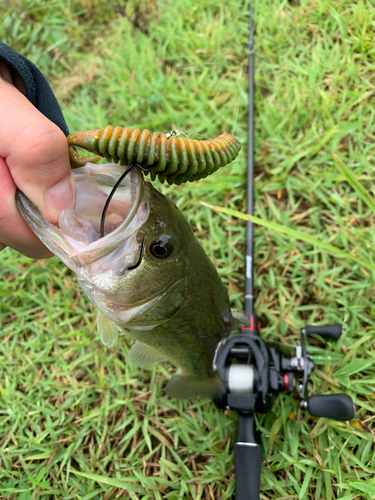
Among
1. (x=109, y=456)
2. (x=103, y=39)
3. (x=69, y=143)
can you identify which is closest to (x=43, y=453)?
(x=109, y=456)

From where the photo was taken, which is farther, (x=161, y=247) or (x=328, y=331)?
(x=328, y=331)

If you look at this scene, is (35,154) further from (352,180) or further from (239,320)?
(352,180)

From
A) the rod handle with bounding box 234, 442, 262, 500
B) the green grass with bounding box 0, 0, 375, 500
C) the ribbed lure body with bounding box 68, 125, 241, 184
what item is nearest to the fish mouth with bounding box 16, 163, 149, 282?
the ribbed lure body with bounding box 68, 125, 241, 184

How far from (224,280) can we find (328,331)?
3.11 ft

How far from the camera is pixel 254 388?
2244mm

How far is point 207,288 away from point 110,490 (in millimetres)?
1868

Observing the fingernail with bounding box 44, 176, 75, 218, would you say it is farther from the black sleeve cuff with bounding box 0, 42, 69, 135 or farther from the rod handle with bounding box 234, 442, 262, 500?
the rod handle with bounding box 234, 442, 262, 500

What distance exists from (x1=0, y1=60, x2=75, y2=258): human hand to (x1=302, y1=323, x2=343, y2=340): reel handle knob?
1863mm

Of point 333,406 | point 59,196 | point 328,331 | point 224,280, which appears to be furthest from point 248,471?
point 59,196

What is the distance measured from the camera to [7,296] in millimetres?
3455

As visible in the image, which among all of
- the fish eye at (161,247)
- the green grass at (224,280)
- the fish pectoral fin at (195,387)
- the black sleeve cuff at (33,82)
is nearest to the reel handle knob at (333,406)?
the green grass at (224,280)

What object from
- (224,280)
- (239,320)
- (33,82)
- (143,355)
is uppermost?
(33,82)

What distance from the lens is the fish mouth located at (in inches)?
59.7

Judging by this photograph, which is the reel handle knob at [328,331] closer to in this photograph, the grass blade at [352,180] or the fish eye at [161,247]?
the grass blade at [352,180]
